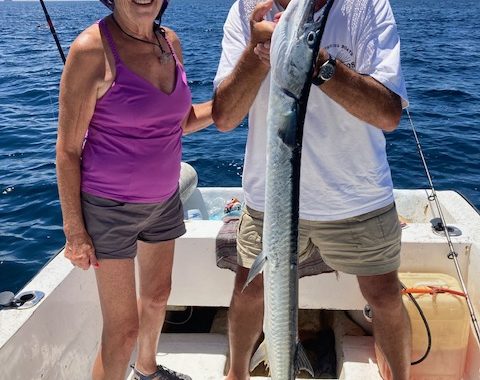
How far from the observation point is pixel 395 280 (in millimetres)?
2836

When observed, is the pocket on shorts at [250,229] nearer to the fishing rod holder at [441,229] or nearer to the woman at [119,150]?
the woman at [119,150]

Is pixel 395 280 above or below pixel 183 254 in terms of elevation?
above

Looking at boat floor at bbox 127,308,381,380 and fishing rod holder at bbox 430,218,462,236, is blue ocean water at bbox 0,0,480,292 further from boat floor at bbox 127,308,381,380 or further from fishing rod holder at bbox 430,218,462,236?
fishing rod holder at bbox 430,218,462,236

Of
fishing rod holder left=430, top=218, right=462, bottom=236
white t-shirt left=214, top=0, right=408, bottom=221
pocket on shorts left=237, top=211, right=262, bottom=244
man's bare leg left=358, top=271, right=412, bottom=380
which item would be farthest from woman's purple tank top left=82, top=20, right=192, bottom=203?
fishing rod holder left=430, top=218, right=462, bottom=236

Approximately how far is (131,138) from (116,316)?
0.87m

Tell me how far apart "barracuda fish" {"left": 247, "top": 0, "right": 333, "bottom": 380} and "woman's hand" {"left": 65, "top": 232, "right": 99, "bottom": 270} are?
0.89m

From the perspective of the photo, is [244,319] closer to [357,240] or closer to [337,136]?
[357,240]

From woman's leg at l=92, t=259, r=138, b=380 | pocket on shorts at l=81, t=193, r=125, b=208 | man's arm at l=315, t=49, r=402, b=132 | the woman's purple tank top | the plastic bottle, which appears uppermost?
man's arm at l=315, t=49, r=402, b=132

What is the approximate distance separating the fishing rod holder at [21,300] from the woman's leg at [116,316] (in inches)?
21.4

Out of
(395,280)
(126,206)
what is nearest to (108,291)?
Result: (126,206)

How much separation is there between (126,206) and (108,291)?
1.38ft

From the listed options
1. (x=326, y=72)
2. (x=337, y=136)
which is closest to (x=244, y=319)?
(x=337, y=136)

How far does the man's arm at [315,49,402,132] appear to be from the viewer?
2.14m

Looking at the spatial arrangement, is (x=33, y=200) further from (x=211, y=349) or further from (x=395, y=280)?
(x=395, y=280)
